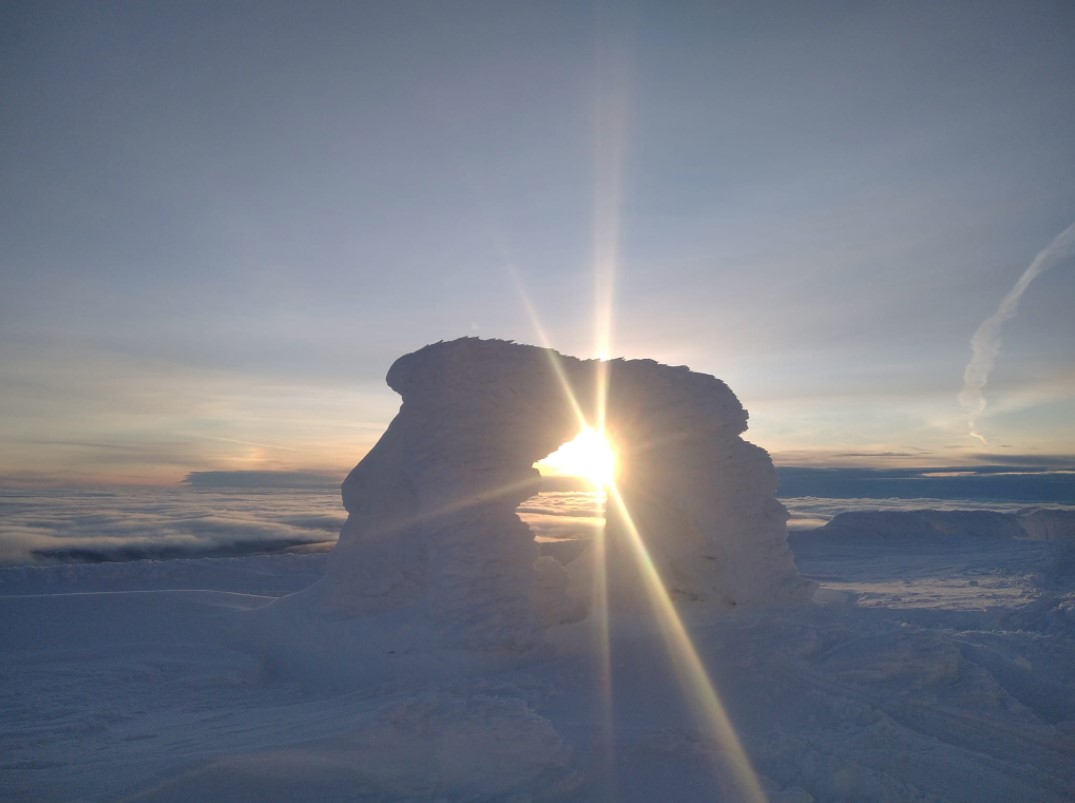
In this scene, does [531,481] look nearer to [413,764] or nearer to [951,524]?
[413,764]

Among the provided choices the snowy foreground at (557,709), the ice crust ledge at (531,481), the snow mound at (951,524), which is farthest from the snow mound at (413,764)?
the snow mound at (951,524)

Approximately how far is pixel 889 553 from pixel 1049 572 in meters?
7.63

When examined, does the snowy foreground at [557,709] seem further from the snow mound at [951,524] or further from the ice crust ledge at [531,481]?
the snow mound at [951,524]

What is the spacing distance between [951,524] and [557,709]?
1298 inches

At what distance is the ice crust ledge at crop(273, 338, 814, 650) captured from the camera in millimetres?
11125

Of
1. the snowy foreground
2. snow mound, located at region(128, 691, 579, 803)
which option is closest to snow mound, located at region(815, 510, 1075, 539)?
the snowy foreground

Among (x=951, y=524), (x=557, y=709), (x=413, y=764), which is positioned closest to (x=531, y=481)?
(x=557, y=709)

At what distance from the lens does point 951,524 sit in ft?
110

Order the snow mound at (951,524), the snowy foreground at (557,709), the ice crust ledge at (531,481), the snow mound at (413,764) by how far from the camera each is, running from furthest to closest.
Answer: the snow mound at (951,524) → the ice crust ledge at (531,481) → the snowy foreground at (557,709) → the snow mound at (413,764)

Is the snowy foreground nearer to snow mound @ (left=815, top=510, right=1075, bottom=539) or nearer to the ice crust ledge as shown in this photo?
the ice crust ledge

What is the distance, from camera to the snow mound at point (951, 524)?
32.3 meters

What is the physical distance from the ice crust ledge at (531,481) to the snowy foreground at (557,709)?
93 cm

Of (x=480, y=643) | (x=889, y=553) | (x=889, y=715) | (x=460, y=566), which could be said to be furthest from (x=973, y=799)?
(x=889, y=553)

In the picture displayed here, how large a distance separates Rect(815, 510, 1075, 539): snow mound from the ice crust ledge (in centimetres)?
2291
